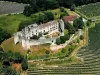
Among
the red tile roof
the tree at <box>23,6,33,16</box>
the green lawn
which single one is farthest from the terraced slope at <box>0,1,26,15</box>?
the red tile roof

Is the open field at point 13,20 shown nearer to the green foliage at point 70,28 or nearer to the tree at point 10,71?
the green foliage at point 70,28

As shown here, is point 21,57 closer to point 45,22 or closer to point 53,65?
point 53,65

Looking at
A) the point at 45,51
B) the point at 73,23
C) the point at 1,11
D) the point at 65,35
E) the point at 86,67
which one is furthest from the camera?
the point at 1,11

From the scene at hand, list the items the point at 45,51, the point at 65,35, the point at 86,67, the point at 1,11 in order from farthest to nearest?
the point at 1,11 → the point at 65,35 → the point at 45,51 → the point at 86,67

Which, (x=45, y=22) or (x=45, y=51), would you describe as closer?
(x=45, y=51)

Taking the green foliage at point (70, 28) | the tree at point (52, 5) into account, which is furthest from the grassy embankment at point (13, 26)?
the green foliage at point (70, 28)

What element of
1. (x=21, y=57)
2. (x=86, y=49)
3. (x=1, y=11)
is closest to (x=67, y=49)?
(x=86, y=49)

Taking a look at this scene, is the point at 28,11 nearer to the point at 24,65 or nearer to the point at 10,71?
the point at 24,65
